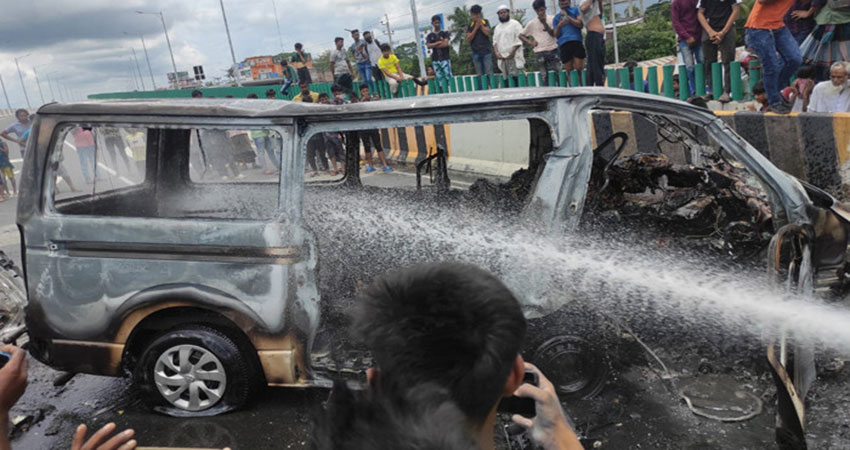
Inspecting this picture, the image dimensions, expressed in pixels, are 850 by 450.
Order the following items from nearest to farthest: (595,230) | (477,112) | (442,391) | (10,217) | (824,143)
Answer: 1. (442,391)
2. (477,112)
3. (595,230)
4. (824,143)
5. (10,217)

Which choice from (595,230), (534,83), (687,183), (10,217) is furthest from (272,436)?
(10,217)

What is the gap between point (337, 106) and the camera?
3363 mm

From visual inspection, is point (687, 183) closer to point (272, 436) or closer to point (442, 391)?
point (272, 436)

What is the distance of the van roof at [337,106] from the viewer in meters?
3.25

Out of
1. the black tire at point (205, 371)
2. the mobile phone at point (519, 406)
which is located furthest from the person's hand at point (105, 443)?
the black tire at point (205, 371)

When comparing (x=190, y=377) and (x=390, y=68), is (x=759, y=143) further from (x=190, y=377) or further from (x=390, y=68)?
(x=390, y=68)

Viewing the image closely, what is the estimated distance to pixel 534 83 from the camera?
1198 cm

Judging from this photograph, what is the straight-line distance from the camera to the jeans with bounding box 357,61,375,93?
17.0 m

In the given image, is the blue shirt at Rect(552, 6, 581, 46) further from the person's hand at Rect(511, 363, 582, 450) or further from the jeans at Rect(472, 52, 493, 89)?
the person's hand at Rect(511, 363, 582, 450)

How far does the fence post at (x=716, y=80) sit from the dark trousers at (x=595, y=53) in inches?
75.6

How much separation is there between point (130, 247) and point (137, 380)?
0.81 meters

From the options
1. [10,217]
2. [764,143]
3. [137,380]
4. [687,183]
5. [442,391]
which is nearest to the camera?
[442,391]

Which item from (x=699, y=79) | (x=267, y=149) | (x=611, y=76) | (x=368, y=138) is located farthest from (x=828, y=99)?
(x=267, y=149)

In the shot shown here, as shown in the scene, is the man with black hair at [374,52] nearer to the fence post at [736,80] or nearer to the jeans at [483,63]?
the jeans at [483,63]
